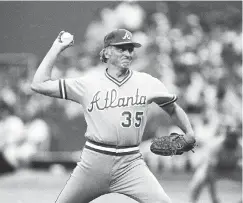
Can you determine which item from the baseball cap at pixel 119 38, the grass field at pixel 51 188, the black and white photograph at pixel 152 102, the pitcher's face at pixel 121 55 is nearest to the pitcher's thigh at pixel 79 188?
the pitcher's face at pixel 121 55

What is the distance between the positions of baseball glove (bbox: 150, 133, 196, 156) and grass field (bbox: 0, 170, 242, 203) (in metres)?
4.73

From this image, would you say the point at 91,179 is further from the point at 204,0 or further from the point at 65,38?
the point at 204,0

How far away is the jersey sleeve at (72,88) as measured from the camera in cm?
545

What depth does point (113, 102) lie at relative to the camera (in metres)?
5.45

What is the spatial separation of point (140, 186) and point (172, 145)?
21.1 inches

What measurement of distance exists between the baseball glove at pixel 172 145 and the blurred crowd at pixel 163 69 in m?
6.88

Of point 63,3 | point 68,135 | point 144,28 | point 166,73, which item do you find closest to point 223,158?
point 166,73

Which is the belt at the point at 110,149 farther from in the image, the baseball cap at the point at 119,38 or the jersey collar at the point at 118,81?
the baseball cap at the point at 119,38

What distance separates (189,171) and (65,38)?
9909mm

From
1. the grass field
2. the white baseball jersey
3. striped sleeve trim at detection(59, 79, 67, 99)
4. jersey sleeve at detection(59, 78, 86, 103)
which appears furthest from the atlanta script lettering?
the grass field

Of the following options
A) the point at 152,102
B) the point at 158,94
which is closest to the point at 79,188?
the point at 158,94

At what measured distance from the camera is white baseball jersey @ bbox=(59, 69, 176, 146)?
17.7ft

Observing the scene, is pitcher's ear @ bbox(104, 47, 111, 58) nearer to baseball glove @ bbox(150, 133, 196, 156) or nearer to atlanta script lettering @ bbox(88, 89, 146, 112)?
atlanta script lettering @ bbox(88, 89, 146, 112)

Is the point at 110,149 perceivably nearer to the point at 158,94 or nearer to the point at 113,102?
the point at 113,102
